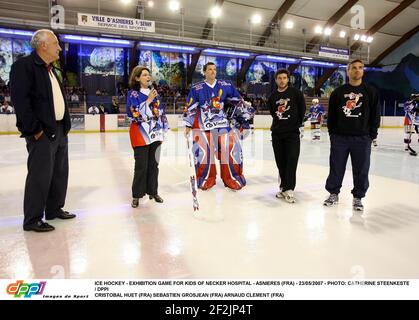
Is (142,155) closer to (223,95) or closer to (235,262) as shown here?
(223,95)

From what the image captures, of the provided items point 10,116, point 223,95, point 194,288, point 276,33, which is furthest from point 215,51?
point 194,288

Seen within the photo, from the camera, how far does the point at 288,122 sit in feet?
12.5

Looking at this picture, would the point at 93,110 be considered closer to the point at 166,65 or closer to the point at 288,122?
the point at 166,65

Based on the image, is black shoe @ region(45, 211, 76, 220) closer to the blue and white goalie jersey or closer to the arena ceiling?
the blue and white goalie jersey

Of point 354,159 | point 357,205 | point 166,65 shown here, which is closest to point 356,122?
point 354,159

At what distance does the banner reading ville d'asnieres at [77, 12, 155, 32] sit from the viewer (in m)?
13.0

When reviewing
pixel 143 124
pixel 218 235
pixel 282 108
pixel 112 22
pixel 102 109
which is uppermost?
pixel 112 22

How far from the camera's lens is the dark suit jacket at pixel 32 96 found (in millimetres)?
2564

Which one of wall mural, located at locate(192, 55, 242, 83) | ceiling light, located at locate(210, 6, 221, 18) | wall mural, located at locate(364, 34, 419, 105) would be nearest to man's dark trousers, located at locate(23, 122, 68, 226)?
ceiling light, located at locate(210, 6, 221, 18)

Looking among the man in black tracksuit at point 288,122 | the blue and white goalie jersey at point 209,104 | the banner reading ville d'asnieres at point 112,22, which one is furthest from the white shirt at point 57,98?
the banner reading ville d'asnieres at point 112,22

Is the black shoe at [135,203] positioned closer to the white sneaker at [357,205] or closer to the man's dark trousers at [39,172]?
the man's dark trousers at [39,172]

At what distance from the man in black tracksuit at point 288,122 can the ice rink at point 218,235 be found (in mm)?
265

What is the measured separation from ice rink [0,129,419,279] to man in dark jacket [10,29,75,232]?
30cm

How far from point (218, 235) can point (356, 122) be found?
5.92ft
